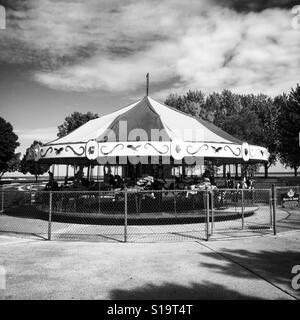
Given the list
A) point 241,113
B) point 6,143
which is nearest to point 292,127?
point 241,113

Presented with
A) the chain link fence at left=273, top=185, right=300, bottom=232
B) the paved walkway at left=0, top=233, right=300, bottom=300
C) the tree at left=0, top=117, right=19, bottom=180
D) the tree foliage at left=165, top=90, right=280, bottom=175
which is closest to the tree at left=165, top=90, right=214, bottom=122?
the tree foliage at left=165, top=90, right=280, bottom=175

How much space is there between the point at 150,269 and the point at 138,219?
5.01 metres

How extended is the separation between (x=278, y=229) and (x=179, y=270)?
537 cm

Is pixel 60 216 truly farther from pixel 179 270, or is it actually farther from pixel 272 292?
pixel 272 292

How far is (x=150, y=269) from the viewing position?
575 centimetres

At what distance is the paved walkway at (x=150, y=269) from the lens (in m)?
4.60

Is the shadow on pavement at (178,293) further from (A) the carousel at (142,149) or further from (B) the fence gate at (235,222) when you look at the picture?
(A) the carousel at (142,149)

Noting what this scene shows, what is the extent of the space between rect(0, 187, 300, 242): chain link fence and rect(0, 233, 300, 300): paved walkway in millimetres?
977

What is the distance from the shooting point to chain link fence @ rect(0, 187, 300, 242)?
8.91 metres

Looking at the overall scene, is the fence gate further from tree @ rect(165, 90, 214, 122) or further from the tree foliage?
tree @ rect(165, 90, 214, 122)

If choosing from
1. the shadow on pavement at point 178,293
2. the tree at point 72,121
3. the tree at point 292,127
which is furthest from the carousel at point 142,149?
the tree at point 72,121

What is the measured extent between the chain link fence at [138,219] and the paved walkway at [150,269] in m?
0.98

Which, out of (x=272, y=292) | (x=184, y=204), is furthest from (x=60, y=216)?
(x=272, y=292)

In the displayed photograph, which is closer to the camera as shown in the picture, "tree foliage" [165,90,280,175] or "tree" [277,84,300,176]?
"tree" [277,84,300,176]
